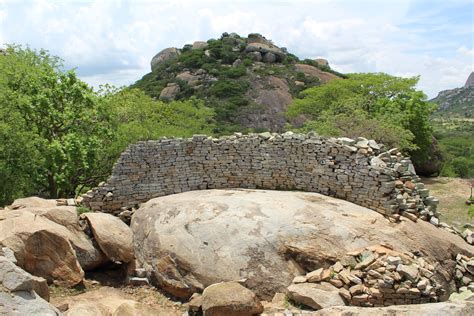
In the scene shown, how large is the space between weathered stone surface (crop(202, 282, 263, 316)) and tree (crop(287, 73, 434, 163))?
43.8 ft

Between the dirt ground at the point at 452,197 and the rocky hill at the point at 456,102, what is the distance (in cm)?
11253

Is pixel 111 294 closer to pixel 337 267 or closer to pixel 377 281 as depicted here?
pixel 337 267

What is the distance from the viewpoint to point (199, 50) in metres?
71.1

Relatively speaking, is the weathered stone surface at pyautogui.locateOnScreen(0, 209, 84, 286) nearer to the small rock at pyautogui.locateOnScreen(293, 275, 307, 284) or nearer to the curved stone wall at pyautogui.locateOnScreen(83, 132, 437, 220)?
the curved stone wall at pyautogui.locateOnScreen(83, 132, 437, 220)

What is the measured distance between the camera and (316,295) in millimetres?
10039

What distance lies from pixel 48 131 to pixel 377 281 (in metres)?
14.2

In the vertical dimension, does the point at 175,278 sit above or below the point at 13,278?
below

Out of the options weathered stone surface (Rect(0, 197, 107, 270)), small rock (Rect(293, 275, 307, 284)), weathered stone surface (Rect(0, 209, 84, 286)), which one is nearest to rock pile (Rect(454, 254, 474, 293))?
small rock (Rect(293, 275, 307, 284))

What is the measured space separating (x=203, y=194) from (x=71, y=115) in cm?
784

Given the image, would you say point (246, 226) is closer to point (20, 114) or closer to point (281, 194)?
point (281, 194)

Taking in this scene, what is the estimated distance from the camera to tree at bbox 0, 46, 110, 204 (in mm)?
16359

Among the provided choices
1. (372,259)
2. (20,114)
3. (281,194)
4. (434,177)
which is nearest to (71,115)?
(20,114)

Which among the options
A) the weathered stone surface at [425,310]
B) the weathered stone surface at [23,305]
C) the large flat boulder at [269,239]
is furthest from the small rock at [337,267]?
the weathered stone surface at [23,305]

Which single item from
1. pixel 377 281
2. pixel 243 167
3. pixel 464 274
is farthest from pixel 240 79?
pixel 377 281
